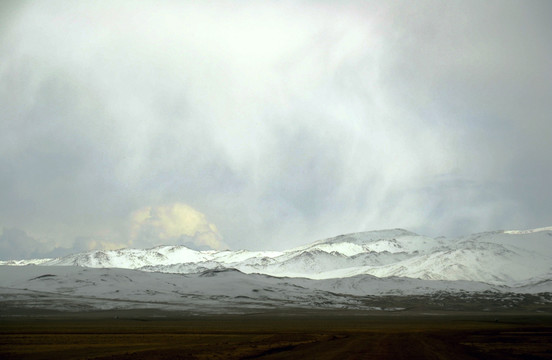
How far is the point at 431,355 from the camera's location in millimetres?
42281

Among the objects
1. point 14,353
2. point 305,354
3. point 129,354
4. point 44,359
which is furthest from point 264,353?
point 14,353

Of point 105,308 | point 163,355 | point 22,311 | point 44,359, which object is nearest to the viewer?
point 44,359

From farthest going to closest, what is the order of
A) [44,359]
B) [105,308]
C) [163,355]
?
[105,308]
[163,355]
[44,359]

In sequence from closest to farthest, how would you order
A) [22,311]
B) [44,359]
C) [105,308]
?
[44,359]
[22,311]
[105,308]

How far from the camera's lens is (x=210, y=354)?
43.0 meters

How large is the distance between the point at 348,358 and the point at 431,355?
828 cm

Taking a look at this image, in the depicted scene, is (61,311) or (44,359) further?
(61,311)

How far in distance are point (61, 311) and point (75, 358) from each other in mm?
156829

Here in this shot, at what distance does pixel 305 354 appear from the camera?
43094mm

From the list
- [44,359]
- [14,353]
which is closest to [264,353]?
[44,359]

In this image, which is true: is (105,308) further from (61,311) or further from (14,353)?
(14,353)

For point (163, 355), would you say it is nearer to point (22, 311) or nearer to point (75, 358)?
point (75, 358)

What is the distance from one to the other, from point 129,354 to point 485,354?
30925mm

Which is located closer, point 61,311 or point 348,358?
point 348,358
